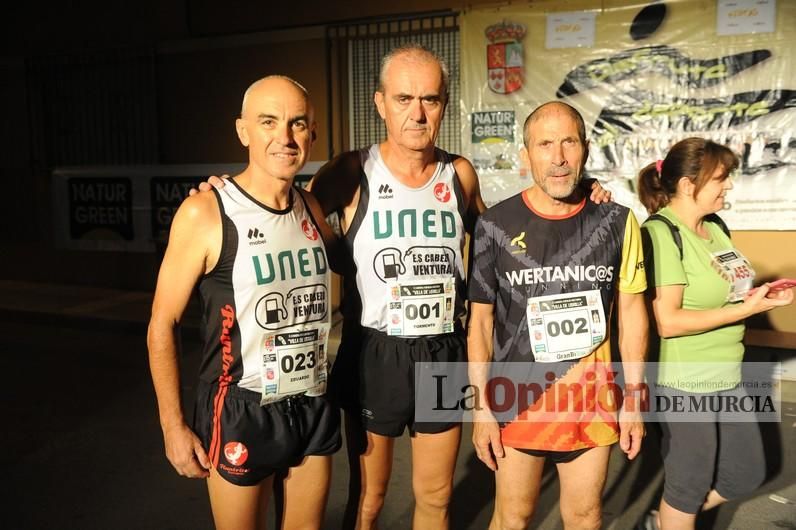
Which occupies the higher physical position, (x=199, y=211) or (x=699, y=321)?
(x=199, y=211)

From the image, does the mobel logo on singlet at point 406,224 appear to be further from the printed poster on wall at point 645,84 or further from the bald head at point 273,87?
the printed poster on wall at point 645,84

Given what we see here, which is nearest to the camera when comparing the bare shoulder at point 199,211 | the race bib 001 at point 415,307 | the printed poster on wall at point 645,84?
the bare shoulder at point 199,211

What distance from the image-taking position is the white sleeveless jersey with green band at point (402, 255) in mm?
2734

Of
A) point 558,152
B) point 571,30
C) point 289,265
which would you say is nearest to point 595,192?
point 558,152

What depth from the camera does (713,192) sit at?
2.80 meters

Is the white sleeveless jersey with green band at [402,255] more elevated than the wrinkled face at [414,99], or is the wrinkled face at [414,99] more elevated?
the wrinkled face at [414,99]

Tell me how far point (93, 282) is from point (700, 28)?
828cm

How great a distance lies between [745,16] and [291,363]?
5.57 meters

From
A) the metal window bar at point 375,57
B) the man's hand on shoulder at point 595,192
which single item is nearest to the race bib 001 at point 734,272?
the man's hand on shoulder at point 595,192

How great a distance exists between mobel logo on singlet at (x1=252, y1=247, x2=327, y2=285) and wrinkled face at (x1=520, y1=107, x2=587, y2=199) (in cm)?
83

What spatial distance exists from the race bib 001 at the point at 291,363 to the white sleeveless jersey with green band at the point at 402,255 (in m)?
0.35

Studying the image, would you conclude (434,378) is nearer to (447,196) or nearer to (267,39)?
(447,196)

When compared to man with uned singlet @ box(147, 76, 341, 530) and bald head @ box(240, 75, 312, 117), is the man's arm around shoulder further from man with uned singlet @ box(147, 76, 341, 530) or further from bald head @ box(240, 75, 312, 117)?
bald head @ box(240, 75, 312, 117)

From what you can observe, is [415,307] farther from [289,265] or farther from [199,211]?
[199,211]
